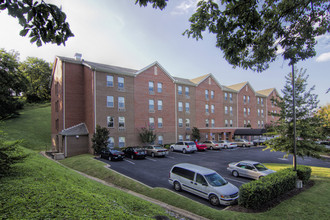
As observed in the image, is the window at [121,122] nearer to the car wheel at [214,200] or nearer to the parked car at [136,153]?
the parked car at [136,153]

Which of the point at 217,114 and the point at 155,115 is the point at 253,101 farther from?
the point at 155,115

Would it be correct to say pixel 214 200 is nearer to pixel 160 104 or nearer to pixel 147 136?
pixel 147 136

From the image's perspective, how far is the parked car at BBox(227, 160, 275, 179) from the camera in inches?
558

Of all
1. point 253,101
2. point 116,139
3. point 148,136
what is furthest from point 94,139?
point 253,101

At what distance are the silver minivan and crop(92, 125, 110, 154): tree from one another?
15243mm

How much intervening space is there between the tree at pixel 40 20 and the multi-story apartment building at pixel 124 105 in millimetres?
23271

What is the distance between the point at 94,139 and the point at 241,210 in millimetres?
21179

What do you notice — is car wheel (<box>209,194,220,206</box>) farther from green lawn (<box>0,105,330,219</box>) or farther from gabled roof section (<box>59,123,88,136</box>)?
gabled roof section (<box>59,123,88,136</box>)

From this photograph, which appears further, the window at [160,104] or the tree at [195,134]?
the tree at [195,134]

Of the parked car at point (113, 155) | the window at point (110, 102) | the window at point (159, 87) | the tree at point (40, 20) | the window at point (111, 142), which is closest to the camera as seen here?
the tree at point (40, 20)

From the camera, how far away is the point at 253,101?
50281 millimetres

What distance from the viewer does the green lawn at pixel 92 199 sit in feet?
14.4

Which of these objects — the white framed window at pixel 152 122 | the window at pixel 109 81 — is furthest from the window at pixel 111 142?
the window at pixel 109 81

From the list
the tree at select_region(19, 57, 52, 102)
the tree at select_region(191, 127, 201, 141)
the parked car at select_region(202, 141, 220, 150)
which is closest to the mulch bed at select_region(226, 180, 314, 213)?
the parked car at select_region(202, 141, 220, 150)
